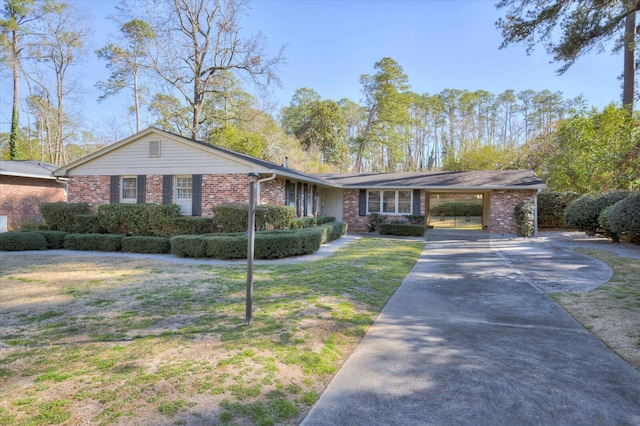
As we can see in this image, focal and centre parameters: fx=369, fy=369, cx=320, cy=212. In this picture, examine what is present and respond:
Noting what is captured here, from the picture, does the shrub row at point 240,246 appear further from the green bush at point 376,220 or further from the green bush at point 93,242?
the green bush at point 376,220

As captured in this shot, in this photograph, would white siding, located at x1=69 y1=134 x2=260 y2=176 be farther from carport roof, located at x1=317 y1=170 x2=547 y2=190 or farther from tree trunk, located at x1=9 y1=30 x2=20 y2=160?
tree trunk, located at x1=9 y1=30 x2=20 y2=160

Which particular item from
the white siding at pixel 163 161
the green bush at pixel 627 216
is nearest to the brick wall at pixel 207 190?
the white siding at pixel 163 161

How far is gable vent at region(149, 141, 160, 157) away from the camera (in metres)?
13.8

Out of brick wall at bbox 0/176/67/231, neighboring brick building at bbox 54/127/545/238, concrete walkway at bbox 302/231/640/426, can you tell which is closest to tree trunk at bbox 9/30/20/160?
brick wall at bbox 0/176/67/231

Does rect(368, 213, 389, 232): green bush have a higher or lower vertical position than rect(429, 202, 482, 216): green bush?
lower

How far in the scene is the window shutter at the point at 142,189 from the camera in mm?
14002

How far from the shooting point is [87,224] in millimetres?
13453

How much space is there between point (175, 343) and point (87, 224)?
11.9 metres

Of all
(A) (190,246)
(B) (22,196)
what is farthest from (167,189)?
(B) (22,196)

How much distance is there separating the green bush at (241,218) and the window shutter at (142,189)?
10.9ft

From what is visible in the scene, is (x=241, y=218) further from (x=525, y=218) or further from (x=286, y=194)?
(x=525, y=218)

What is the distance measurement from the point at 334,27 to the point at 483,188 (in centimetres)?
1023

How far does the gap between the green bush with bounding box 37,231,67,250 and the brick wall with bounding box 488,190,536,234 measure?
1815cm

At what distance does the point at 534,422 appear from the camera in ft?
8.46
